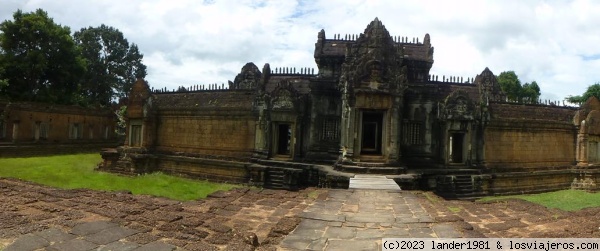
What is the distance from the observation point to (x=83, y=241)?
512 centimetres

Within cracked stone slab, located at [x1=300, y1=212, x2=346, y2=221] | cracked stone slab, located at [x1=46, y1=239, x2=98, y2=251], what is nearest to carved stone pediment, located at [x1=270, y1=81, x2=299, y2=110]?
cracked stone slab, located at [x1=300, y1=212, x2=346, y2=221]

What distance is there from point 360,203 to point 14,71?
3183 cm

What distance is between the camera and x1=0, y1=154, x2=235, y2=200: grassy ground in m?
13.9

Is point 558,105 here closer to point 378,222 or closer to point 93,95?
point 378,222

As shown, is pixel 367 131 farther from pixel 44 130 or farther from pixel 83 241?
pixel 44 130

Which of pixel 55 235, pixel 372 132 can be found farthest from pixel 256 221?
pixel 372 132

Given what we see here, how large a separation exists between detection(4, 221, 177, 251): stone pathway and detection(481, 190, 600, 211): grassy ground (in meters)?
14.1

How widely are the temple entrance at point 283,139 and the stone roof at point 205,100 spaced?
1765mm

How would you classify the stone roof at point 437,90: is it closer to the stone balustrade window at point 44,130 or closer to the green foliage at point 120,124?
the stone balustrade window at point 44,130

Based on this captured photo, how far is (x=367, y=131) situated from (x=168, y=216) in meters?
12.0

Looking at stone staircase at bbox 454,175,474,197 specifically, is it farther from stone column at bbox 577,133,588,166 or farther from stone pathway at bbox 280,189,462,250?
stone column at bbox 577,133,588,166

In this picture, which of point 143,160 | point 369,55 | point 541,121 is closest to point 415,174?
point 369,55

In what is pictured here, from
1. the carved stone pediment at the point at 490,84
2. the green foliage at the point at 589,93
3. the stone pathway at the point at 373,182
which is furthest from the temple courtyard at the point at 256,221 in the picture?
the green foliage at the point at 589,93

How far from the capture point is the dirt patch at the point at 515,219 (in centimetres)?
623
